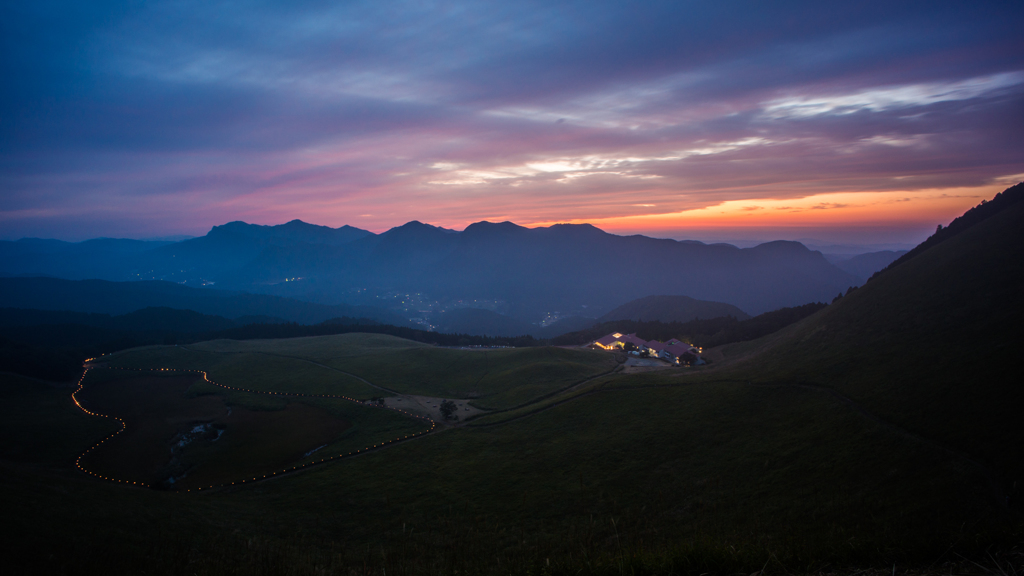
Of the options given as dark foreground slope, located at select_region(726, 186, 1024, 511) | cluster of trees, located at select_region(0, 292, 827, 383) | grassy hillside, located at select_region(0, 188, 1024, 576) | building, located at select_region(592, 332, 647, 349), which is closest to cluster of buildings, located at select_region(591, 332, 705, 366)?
building, located at select_region(592, 332, 647, 349)

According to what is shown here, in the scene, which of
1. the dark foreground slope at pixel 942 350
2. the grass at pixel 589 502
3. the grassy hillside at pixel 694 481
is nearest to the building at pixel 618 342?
the grassy hillside at pixel 694 481

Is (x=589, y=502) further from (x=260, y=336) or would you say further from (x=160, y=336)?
(x=160, y=336)

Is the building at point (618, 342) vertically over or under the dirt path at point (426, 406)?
over

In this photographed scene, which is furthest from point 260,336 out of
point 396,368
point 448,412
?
point 448,412

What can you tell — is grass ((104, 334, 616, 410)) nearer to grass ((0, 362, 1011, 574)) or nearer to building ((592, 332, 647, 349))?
building ((592, 332, 647, 349))

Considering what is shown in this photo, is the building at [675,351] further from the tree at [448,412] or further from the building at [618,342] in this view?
the tree at [448,412]

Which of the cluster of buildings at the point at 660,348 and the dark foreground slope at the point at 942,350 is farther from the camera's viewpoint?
the cluster of buildings at the point at 660,348

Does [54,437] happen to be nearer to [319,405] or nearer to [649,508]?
[319,405]

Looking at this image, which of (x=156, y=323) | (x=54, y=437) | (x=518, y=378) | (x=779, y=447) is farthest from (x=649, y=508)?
(x=156, y=323)

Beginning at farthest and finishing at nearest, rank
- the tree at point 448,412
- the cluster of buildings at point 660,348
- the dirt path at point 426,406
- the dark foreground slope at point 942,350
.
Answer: the cluster of buildings at point 660,348 < the dirt path at point 426,406 < the tree at point 448,412 < the dark foreground slope at point 942,350
